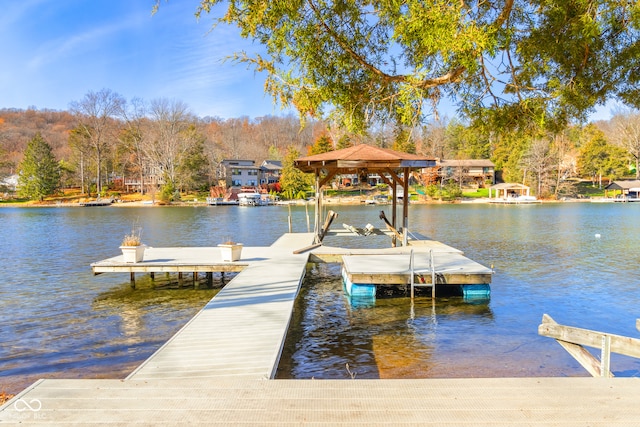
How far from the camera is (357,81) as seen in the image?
6.54m

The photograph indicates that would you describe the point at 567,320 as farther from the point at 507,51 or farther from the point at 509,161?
the point at 509,161

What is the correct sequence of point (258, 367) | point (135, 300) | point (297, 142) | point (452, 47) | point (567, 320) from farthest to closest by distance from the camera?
1. point (297, 142)
2. point (135, 300)
3. point (567, 320)
4. point (258, 367)
5. point (452, 47)

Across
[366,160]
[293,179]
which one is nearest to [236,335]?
[366,160]

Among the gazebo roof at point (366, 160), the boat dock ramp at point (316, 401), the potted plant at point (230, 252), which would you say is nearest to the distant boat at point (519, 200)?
the gazebo roof at point (366, 160)

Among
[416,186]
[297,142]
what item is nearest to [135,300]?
[416,186]

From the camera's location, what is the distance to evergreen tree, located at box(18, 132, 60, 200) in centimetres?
6975

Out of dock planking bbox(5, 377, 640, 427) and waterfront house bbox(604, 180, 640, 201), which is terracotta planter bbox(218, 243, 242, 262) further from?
waterfront house bbox(604, 180, 640, 201)

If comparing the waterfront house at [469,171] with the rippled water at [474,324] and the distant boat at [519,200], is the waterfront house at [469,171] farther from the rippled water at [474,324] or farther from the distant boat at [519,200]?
the rippled water at [474,324]

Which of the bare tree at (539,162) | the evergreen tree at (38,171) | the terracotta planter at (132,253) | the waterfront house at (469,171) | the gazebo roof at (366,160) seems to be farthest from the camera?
the waterfront house at (469,171)

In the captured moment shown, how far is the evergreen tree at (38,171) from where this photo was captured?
69750 millimetres

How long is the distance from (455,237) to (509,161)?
55686 millimetres

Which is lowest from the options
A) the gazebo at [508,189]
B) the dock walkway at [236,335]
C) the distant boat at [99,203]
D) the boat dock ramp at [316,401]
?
the dock walkway at [236,335]

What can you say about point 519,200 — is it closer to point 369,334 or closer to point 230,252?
point 230,252

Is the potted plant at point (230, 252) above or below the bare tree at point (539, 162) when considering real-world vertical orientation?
below
